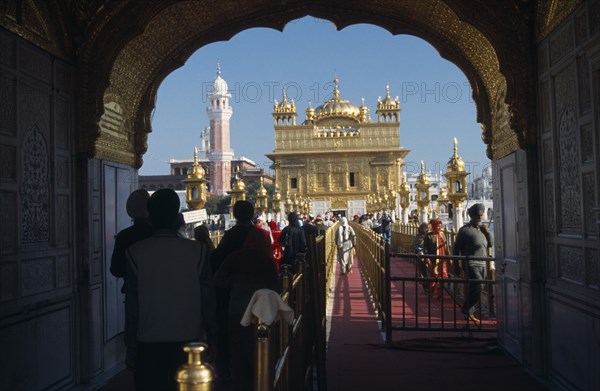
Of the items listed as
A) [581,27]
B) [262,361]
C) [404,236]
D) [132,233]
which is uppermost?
[581,27]

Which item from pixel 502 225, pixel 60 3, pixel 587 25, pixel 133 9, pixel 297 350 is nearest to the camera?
pixel 297 350

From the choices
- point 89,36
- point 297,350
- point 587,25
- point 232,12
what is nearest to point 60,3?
point 89,36

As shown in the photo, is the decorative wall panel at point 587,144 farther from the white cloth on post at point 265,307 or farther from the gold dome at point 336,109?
→ the gold dome at point 336,109

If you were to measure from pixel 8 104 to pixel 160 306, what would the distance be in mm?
2289

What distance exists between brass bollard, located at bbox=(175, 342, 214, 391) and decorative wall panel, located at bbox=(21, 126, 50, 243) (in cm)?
358

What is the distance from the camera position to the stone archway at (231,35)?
20.0 feet

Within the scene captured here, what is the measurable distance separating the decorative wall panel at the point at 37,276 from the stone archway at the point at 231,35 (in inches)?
47.0

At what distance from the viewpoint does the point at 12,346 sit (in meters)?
4.79

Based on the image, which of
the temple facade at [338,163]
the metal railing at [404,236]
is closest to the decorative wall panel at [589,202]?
the metal railing at [404,236]

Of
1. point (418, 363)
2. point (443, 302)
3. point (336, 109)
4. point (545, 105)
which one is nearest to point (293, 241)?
point (443, 302)

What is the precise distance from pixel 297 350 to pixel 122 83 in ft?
13.2

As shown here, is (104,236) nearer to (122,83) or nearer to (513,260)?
(122,83)

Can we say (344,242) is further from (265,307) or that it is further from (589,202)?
(265,307)

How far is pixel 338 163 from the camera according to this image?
66.0 metres
